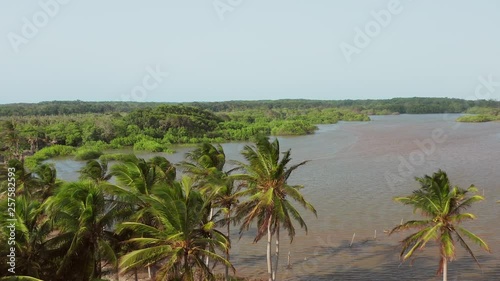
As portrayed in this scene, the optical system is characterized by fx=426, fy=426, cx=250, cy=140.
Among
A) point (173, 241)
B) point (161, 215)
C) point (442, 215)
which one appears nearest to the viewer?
point (161, 215)

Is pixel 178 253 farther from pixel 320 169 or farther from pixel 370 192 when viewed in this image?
pixel 320 169

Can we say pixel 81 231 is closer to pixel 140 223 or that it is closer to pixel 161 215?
pixel 140 223

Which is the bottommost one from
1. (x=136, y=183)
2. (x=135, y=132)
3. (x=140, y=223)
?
(x=135, y=132)

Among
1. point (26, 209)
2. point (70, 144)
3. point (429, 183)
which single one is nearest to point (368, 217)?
point (429, 183)

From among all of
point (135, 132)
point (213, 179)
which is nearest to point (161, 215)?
point (213, 179)

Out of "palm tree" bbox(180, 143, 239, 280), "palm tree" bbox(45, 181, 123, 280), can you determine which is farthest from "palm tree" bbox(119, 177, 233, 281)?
"palm tree" bbox(180, 143, 239, 280)

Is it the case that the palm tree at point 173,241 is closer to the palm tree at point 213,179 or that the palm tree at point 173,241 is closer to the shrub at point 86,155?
the palm tree at point 213,179

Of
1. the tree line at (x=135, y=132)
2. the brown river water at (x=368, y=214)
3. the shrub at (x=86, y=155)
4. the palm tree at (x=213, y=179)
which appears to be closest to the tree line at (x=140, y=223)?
the palm tree at (x=213, y=179)
